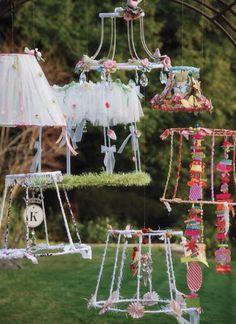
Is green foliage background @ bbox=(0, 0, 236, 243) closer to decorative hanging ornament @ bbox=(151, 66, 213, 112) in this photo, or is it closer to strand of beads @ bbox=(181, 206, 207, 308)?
decorative hanging ornament @ bbox=(151, 66, 213, 112)

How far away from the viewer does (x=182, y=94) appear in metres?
6.22

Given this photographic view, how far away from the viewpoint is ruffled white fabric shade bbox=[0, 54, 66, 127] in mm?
5098

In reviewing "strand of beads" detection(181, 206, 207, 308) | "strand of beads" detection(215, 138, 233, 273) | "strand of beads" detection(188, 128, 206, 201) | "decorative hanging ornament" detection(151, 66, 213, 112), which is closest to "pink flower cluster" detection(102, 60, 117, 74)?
"decorative hanging ornament" detection(151, 66, 213, 112)

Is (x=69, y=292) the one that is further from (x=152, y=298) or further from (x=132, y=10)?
(x=132, y=10)

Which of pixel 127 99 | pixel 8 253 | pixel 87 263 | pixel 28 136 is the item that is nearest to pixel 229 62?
pixel 28 136

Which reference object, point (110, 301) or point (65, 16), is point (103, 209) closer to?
point (65, 16)

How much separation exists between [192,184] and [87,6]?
307 inches

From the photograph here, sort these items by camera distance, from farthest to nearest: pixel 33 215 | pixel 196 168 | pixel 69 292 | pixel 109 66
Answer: pixel 69 292, pixel 109 66, pixel 196 168, pixel 33 215

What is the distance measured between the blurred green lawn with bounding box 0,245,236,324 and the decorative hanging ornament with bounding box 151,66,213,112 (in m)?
2.11

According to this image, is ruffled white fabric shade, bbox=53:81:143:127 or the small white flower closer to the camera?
the small white flower

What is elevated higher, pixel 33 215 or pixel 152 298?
pixel 33 215

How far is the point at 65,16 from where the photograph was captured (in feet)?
45.6

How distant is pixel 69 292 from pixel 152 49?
5.74 metres

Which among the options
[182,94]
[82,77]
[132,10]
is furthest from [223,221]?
[132,10]
